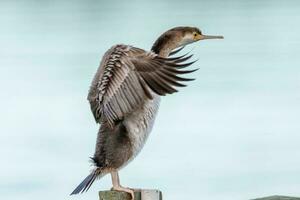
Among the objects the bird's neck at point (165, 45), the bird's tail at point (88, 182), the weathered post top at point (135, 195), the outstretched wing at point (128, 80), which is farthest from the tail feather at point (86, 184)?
the bird's neck at point (165, 45)

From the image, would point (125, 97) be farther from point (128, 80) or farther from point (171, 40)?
point (171, 40)

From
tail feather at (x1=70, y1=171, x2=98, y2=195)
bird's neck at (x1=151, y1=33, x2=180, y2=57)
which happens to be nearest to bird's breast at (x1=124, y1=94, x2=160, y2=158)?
tail feather at (x1=70, y1=171, x2=98, y2=195)

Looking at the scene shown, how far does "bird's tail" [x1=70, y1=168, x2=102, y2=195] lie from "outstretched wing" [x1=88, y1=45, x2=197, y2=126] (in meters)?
0.21

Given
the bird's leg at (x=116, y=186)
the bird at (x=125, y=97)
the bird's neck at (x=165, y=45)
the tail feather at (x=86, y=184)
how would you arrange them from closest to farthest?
the bird's leg at (x=116, y=186), the tail feather at (x=86, y=184), the bird at (x=125, y=97), the bird's neck at (x=165, y=45)

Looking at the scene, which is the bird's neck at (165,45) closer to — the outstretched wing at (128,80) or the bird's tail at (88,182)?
the outstretched wing at (128,80)

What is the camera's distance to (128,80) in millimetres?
6328

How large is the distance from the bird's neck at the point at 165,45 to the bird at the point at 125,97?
1.04 feet

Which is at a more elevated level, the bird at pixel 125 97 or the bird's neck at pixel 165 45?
the bird's neck at pixel 165 45

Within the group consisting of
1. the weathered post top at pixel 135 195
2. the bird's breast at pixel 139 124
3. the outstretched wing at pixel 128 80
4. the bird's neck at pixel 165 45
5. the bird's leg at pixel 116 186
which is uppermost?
the bird's neck at pixel 165 45

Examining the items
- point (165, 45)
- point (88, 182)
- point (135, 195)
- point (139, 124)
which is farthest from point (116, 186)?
point (165, 45)

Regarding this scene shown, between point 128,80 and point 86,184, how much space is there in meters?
0.52

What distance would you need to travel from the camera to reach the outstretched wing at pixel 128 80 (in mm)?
6242

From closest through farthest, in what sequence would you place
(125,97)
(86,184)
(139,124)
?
1. (86,184)
2. (125,97)
3. (139,124)

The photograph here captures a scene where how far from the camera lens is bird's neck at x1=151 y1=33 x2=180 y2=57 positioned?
678 cm
